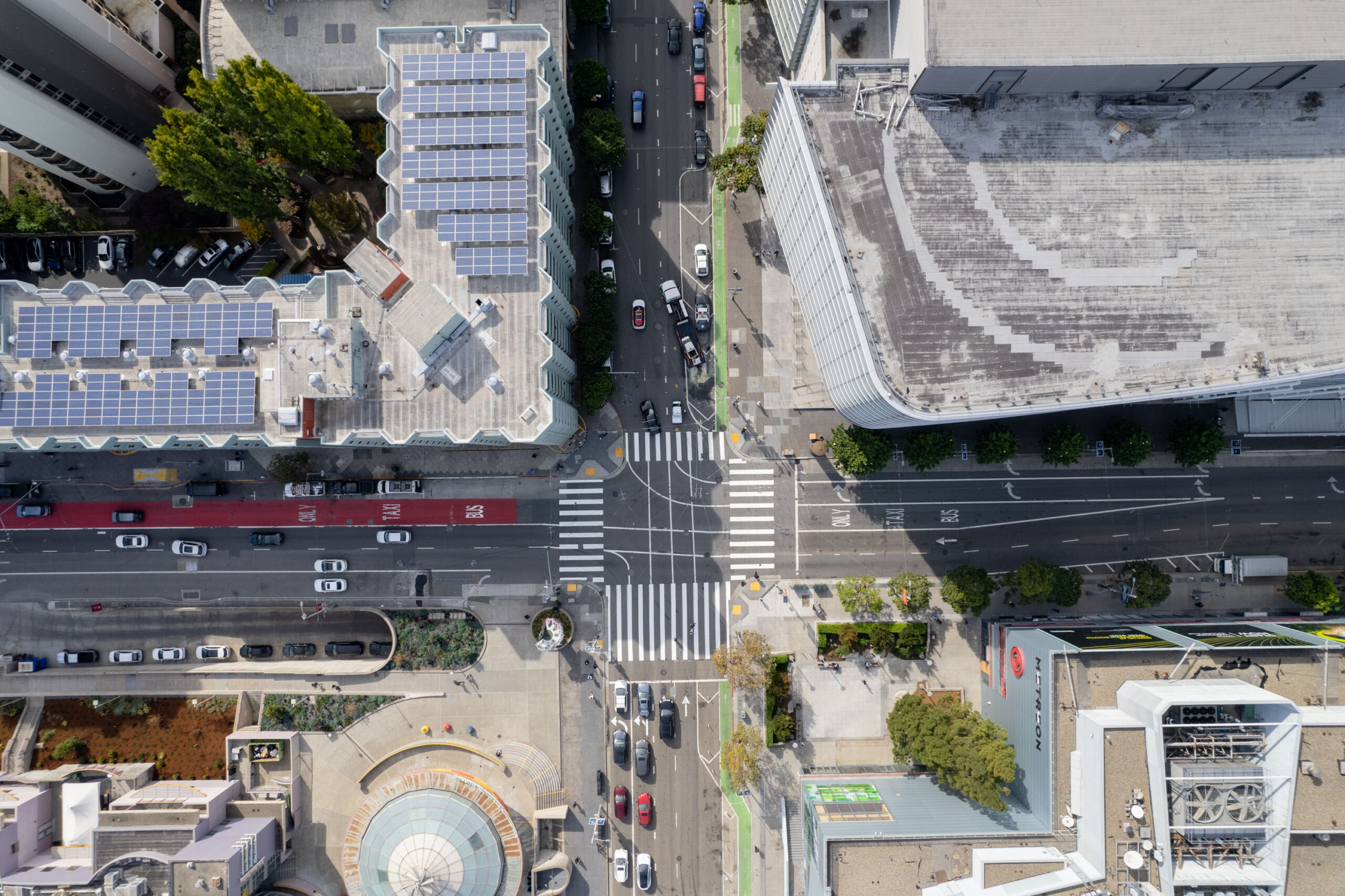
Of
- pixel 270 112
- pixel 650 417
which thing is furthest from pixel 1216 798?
pixel 270 112

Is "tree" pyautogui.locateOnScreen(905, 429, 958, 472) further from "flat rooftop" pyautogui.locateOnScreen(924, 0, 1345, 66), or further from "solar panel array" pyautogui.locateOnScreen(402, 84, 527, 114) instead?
"solar panel array" pyautogui.locateOnScreen(402, 84, 527, 114)

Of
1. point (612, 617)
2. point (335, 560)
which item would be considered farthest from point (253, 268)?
point (612, 617)

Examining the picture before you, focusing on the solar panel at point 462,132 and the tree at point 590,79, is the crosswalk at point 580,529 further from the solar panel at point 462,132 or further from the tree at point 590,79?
the tree at point 590,79

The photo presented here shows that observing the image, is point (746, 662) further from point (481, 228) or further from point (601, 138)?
point (601, 138)

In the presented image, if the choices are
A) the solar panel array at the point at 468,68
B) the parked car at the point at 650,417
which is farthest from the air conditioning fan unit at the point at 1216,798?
the solar panel array at the point at 468,68

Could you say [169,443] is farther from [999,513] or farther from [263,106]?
[999,513]

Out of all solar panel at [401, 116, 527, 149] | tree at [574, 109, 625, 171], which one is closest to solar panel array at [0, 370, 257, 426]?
solar panel at [401, 116, 527, 149]

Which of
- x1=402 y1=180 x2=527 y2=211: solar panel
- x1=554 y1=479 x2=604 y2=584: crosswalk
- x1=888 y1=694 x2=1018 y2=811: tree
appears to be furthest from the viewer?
x1=554 y1=479 x2=604 y2=584: crosswalk
